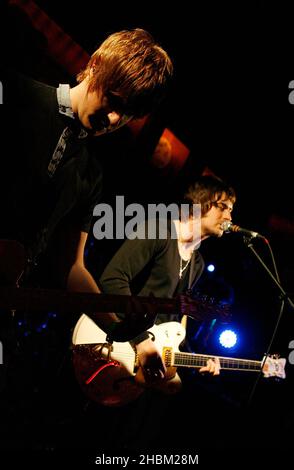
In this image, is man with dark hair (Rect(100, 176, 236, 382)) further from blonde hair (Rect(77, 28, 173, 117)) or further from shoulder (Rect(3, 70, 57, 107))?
shoulder (Rect(3, 70, 57, 107))

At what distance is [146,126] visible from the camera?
12.9 feet

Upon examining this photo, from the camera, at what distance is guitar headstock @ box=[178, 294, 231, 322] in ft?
7.25

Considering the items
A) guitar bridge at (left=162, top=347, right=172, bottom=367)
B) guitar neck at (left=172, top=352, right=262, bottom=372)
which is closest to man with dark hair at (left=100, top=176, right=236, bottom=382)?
guitar neck at (left=172, top=352, right=262, bottom=372)

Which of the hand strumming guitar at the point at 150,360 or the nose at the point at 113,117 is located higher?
the nose at the point at 113,117

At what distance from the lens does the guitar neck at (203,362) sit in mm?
3051

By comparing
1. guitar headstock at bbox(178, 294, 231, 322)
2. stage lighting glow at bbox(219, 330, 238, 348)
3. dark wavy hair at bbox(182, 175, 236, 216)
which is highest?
dark wavy hair at bbox(182, 175, 236, 216)

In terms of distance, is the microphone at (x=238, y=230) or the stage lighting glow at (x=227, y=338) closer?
the microphone at (x=238, y=230)

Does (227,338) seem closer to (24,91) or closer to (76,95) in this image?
(76,95)

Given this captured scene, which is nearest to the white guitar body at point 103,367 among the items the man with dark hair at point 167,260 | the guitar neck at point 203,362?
the man with dark hair at point 167,260

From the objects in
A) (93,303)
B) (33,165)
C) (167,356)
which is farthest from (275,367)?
(33,165)

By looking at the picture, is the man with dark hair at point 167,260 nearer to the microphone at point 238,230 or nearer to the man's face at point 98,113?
the microphone at point 238,230

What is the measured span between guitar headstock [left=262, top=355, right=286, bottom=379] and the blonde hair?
9.46ft

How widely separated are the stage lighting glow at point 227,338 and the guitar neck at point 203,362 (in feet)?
3.74

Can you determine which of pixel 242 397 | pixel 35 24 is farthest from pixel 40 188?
pixel 242 397
